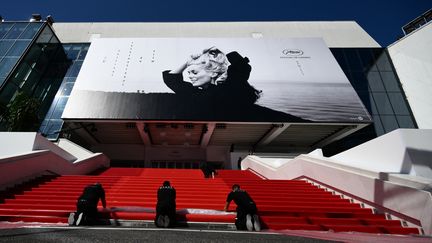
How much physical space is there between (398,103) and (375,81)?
112 inches

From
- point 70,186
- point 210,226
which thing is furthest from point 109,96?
point 210,226

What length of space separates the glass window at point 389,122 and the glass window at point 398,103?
878mm

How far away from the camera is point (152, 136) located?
19.7 m

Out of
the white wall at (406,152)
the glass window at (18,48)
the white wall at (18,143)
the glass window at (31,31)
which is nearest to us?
the white wall at (406,152)

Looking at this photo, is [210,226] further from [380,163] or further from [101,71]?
[101,71]

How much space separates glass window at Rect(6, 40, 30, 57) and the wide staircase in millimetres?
16258

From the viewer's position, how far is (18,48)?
59.1 feet

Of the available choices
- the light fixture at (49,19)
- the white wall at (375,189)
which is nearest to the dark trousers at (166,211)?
the white wall at (375,189)

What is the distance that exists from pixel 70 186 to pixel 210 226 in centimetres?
469

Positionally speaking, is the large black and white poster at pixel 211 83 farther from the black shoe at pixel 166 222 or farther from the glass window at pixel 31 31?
the black shoe at pixel 166 222

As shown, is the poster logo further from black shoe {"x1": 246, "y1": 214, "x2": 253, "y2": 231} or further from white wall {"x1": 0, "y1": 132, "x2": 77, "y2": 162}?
white wall {"x1": 0, "y1": 132, "x2": 77, "y2": 162}

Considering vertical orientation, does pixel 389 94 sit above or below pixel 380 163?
above

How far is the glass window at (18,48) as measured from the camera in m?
17.5

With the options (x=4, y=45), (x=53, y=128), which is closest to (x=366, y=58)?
A: (x=53, y=128)
